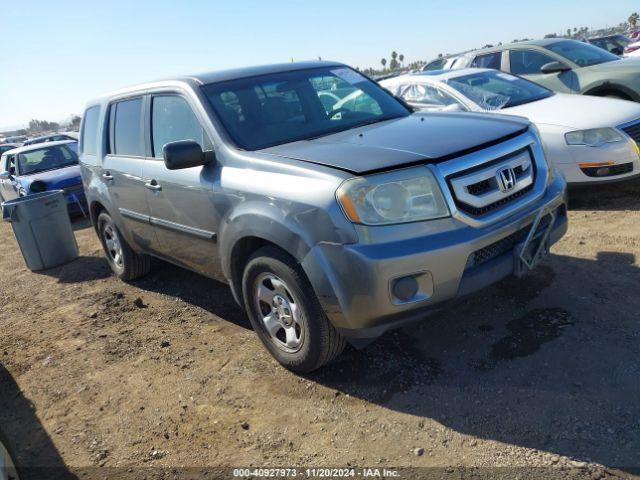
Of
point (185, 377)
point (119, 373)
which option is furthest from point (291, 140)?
point (119, 373)

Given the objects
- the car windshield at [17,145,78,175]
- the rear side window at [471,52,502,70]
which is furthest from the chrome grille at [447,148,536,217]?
the car windshield at [17,145,78,175]

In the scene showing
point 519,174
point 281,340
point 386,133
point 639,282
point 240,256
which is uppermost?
point 386,133

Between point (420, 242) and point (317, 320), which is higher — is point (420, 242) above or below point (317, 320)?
above

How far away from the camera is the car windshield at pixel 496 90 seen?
21.9 ft

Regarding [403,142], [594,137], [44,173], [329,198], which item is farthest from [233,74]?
[44,173]

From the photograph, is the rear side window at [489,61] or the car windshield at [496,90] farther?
the rear side window at [489,61]

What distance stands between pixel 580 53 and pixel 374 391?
707 centimetres

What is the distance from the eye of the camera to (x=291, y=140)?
3582mm

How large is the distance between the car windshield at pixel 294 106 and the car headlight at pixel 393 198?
38.9 inches

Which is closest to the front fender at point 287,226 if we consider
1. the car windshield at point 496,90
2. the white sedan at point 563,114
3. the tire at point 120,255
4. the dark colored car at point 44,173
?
the tire at point 120,255

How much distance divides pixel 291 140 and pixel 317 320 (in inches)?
48.4

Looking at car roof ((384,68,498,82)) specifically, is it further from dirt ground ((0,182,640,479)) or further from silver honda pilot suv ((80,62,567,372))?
dirt ground ((0,182,640,479))

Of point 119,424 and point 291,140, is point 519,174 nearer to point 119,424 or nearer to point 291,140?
point 291,140

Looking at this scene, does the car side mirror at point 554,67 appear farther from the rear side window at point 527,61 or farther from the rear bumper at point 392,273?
the rear bumper at point 392,273
